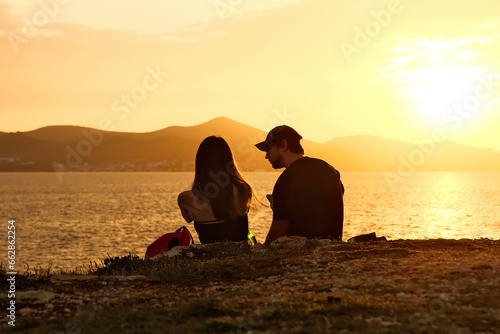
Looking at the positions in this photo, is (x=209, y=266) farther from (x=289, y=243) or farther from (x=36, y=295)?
(x=36, y=295)

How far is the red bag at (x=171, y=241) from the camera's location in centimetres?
960

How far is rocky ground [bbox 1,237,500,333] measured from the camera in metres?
5.09

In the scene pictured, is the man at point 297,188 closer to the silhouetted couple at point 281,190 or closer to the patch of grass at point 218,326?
the silhouetted couple at point 281,190

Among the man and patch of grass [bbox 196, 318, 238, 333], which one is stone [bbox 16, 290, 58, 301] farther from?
the man

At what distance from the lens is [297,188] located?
8453 mm

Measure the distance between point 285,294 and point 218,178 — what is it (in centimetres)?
315

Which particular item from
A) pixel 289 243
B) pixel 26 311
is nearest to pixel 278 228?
pixel 289 243

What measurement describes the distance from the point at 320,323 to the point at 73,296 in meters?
3.50

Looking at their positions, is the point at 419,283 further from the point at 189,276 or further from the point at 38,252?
the point at 38,252

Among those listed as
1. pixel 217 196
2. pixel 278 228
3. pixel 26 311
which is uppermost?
pixel 217 196

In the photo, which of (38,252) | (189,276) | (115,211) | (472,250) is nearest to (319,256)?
(189,276)

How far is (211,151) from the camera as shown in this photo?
8672mm

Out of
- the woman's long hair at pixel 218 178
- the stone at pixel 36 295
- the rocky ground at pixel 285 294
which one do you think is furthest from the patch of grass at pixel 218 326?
the woman's long hair at pixel 218 178

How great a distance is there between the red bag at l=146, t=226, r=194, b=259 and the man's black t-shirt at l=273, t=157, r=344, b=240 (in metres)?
1.96
